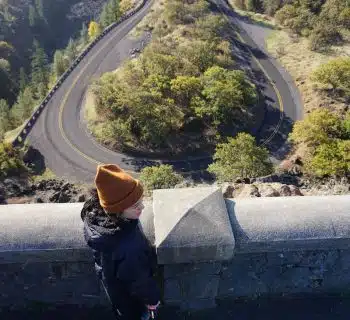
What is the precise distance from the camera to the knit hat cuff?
4.01 meters

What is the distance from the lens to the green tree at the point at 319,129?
29.1 meters

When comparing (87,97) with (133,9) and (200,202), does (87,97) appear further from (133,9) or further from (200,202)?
(200,202)

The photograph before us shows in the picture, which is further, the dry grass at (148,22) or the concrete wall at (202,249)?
the dry grass at (148,22)

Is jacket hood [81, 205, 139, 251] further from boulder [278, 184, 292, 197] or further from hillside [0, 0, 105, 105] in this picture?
hillside [0, 0, 105, 105]

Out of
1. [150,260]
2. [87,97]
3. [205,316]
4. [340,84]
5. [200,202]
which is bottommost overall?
[87,97]

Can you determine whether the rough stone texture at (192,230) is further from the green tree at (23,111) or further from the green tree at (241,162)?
the green tree at (23,111)

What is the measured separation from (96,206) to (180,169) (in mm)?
26709

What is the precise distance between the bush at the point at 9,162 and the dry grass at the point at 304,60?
22913mm

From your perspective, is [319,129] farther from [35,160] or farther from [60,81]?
[60,81]

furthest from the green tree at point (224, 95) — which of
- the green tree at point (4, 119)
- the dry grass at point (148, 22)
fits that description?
the green tree at point (4, 119)

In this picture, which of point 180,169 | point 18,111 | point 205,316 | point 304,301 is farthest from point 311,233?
point 18,111

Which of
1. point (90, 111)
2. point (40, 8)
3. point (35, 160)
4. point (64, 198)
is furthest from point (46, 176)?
point (40, 8)

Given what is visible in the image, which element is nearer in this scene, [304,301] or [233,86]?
[304,301]

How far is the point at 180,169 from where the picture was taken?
31.0 metres
